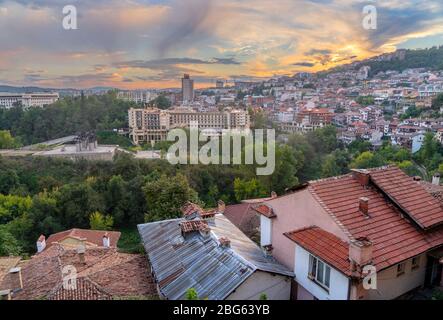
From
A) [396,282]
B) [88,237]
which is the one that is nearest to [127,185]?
[88,237]

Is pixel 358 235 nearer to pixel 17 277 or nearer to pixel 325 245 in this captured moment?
pixel 325 245

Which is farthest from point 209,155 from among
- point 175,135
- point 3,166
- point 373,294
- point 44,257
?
point 373,294

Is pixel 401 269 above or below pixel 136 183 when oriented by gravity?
above

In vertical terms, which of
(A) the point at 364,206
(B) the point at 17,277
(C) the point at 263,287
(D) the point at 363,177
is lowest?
(B) the point at 17,277

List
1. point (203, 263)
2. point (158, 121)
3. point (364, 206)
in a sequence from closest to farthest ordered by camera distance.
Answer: point (364, 206) → point (203, 263) → point (158, 121)

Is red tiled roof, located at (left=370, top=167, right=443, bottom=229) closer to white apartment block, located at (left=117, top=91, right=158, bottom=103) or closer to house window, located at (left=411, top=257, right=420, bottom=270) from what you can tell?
house window, located at (left=411, top=257, right=420, bottom=270)
